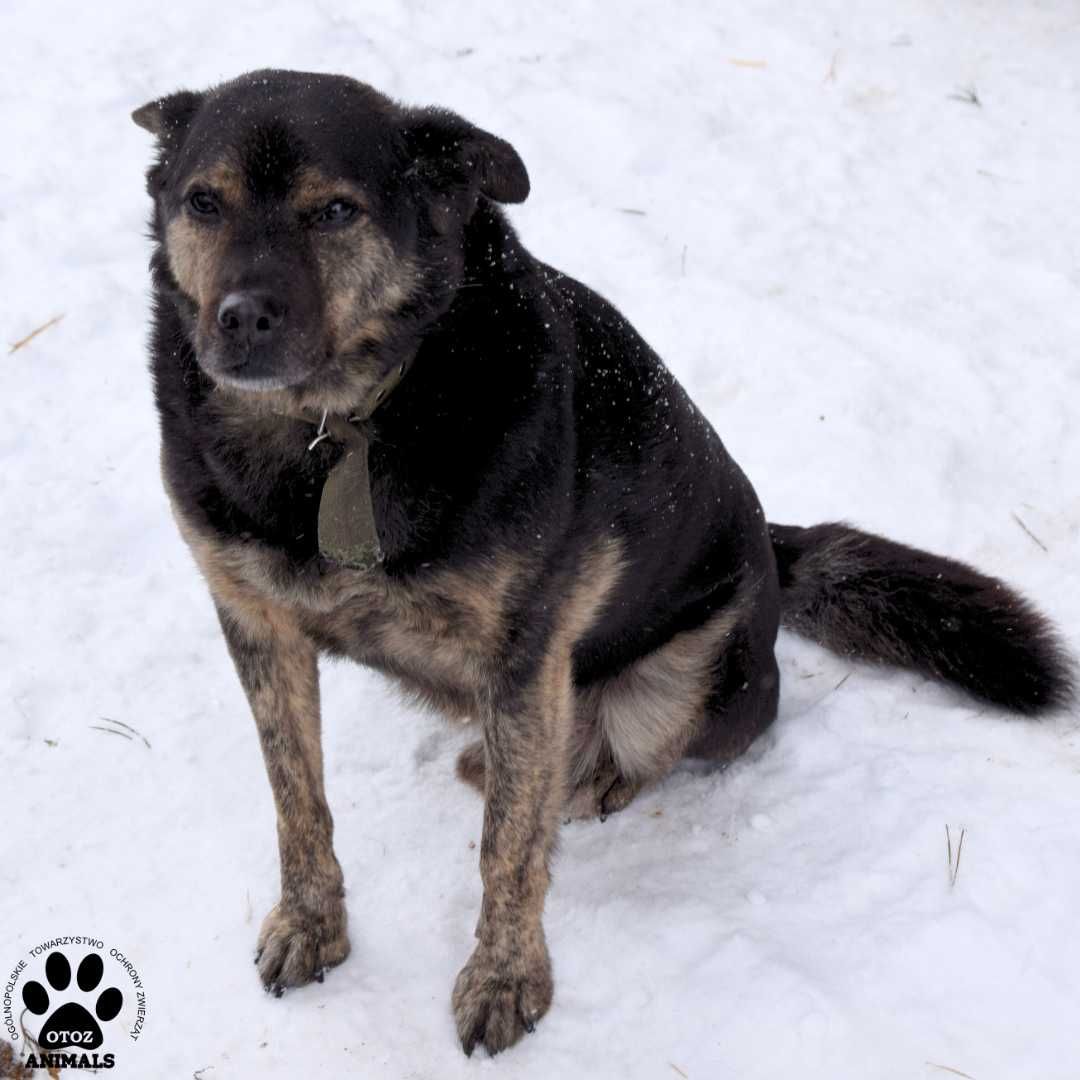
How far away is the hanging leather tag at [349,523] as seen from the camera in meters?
2.54

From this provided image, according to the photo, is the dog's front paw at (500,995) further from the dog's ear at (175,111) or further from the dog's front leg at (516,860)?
the dog's ear at (175,111)

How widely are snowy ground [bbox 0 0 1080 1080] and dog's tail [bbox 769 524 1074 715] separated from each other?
94mm

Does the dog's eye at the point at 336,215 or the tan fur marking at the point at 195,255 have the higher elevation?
the dog's eye at the point at 336,215

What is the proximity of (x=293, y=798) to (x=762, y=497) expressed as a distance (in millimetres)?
2267

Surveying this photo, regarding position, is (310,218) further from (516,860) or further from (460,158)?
(516,860)

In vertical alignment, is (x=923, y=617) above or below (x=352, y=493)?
below

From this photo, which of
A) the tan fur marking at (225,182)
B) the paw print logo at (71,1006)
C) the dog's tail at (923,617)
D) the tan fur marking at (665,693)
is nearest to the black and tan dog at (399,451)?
the tan fur marking at (225,182)

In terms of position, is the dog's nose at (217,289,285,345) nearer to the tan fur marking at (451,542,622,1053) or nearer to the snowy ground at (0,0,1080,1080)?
the tan fur marking at (451,542,622,1053)

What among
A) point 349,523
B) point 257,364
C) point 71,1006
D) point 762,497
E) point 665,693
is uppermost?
point 257,364

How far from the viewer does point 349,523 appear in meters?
2.55

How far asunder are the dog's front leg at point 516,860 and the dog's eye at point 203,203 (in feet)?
3.85

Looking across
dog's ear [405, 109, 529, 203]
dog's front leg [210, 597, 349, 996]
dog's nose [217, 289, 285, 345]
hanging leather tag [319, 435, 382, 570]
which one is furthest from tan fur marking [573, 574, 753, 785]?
dog's nose [217, 289, 285, 345]

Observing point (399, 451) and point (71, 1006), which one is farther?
point (71, 1006)

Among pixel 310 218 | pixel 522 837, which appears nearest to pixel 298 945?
pixel 522 837
